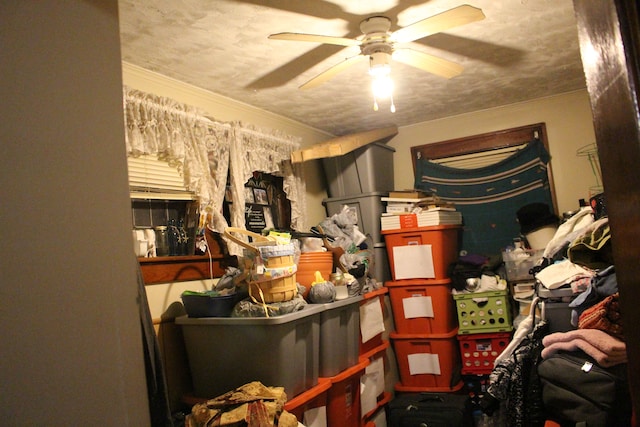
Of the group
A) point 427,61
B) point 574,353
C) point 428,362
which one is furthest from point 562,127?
point 574,353

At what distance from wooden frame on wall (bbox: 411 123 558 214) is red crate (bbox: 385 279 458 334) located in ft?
3.77

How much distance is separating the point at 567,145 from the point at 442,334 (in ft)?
6.07

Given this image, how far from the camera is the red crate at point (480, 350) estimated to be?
11.0 ft

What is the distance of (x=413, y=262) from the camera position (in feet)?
11.7

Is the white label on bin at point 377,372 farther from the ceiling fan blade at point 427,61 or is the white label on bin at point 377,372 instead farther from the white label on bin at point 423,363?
the ceiling fan blade at point 427,61

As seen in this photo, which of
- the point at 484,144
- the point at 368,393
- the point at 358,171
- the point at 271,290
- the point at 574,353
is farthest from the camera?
the point at 484,144

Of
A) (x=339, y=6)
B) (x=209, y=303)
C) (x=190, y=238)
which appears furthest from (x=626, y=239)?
(x=190, y=238)

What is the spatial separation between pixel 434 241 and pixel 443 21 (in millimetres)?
1995

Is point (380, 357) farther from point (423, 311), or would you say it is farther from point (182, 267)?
point (182, 267)

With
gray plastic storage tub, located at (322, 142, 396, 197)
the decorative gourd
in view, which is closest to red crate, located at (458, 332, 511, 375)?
gray plastic storage tub, located at (322, 142, 396, 197)

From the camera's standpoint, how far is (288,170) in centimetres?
344

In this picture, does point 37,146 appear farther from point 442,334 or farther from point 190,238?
point 442,334

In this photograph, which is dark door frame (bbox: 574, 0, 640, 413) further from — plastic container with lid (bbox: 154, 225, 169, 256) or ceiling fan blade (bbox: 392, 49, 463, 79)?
plastic container with lid (bbox: 154, 225, 169, 256)

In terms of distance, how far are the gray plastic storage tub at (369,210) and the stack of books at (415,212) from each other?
0.16 ft
